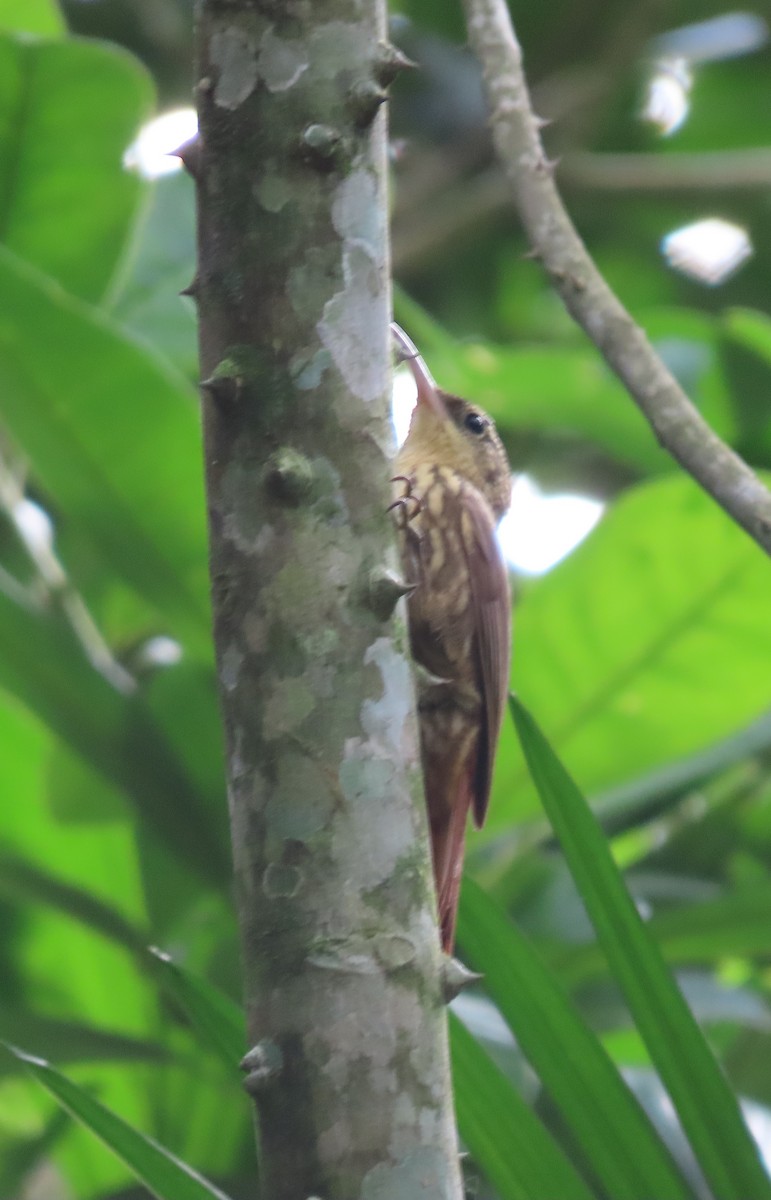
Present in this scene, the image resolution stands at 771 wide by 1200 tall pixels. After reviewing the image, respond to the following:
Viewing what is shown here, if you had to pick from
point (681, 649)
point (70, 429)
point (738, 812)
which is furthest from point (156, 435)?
point (738, 812)

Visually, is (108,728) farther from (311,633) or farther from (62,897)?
(311,633)

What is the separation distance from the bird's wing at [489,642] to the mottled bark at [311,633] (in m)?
0.89

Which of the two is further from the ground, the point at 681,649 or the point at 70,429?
the point at 70,429

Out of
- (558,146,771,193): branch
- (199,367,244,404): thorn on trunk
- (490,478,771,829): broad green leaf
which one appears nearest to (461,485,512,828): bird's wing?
(490,478,771,829): broad green leaf

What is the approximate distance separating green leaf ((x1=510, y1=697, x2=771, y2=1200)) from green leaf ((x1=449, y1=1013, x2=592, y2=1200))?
138 mm

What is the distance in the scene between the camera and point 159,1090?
2432 millimetres

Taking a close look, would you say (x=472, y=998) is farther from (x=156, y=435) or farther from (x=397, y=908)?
(x=397, y=908)

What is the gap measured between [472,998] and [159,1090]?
557 mm

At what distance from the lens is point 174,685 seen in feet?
7.23

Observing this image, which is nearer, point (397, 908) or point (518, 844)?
point (397, 908)

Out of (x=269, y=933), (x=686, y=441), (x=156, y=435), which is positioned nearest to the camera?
(x=269, y=933)

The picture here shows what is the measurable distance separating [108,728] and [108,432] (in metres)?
0.46

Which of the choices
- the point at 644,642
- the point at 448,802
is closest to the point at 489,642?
the point at 448,802

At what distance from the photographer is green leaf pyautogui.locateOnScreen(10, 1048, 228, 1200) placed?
4.20 feet
